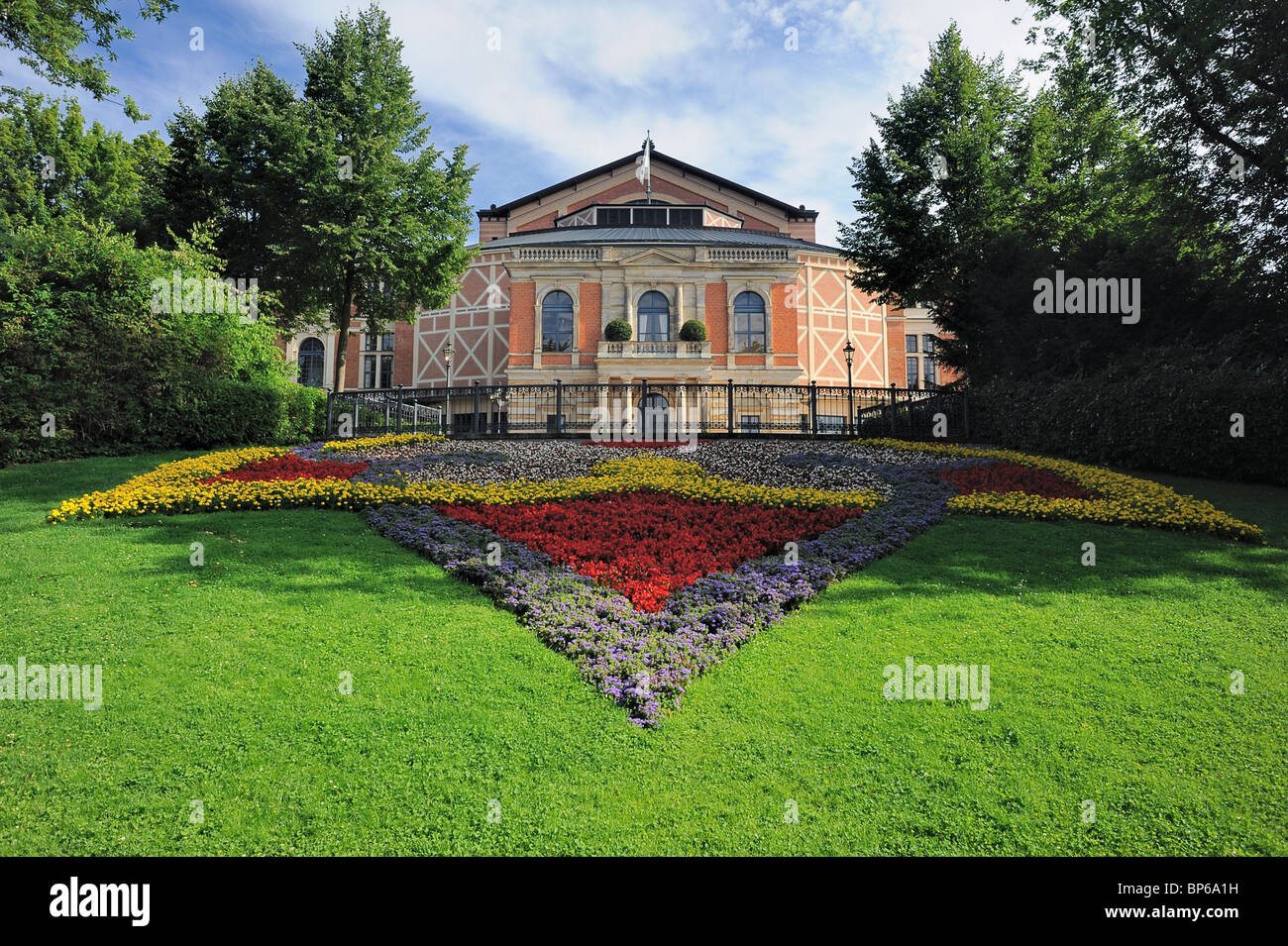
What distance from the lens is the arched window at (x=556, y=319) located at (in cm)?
3412

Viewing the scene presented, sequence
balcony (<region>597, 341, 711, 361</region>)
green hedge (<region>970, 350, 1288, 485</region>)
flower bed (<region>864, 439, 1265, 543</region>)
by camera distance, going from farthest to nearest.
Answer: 1. balcony (<region>597, 341, 711, 361</region>)
2. green hedge (<region>970, 350, 1288, 485</region>)
3. flower bed (<region>864, 439, 1265, 543</region>)

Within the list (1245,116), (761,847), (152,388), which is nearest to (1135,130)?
(1245,116)

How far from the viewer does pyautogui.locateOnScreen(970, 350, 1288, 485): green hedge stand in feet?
34.7

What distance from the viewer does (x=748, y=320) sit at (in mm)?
34719

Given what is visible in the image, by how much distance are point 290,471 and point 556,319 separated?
24.1 meters

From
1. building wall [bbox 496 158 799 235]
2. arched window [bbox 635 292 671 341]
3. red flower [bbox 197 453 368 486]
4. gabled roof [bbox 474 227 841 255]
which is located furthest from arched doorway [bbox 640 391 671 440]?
building wall [bbox 496 158 799 235]

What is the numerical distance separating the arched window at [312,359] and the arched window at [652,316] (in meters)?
25.8

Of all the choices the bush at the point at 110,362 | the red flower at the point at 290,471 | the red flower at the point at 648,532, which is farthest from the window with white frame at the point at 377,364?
the red flower at the point at 648,532

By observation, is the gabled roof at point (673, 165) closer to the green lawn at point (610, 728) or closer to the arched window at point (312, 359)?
the arched window at point (312, 359)

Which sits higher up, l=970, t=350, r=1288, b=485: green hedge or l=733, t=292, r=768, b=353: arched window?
l=733, t=292, r=768, b=353: arched window

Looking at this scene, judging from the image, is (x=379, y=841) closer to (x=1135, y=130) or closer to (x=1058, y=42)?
(x=1058, y=42)

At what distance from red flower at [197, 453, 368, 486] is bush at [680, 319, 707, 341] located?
867 inches

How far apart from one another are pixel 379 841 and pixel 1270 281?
17.6 m

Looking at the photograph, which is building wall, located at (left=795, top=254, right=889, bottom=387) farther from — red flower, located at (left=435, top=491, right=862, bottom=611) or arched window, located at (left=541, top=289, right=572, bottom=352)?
red flower, located at (left=435, top=491, right=862, bottom=611)
